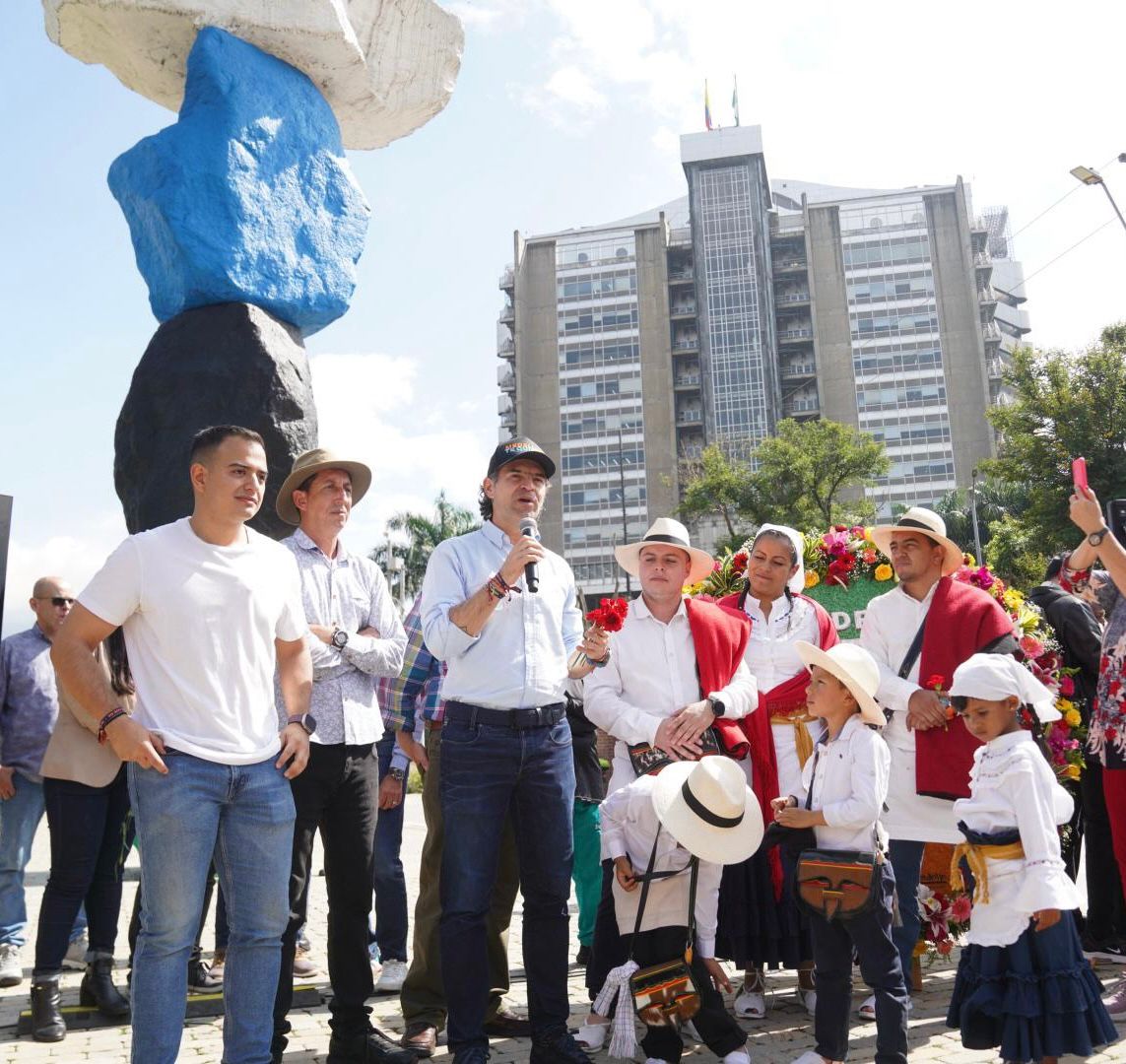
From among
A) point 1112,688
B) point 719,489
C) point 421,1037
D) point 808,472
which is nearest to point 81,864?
point 421,1037

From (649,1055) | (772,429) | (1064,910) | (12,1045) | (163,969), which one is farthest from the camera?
(772,429)

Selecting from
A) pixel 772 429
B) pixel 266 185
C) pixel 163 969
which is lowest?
pixel 163 969

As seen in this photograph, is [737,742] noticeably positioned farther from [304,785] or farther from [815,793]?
[304,785]

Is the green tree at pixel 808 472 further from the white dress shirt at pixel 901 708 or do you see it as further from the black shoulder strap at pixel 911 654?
the black shoulder strap at pixel 911 654

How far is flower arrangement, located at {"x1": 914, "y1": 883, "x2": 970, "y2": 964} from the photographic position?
511 centimetres

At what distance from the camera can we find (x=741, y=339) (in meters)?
65.6

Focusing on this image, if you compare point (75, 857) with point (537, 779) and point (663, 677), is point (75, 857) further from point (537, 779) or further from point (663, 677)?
point (663, 677)

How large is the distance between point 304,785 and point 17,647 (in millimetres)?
2733

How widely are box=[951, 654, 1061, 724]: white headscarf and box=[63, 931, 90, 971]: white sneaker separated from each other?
4565 millimetres

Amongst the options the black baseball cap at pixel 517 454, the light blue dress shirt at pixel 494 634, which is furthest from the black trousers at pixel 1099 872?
the black baseball cap at pixel 517 454

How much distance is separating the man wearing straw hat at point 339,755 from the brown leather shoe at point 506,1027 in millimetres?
652

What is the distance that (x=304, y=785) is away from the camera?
151 inches

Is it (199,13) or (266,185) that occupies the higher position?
(199,13)

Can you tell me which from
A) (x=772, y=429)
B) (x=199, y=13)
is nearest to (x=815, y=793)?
(x=199, y=13)
